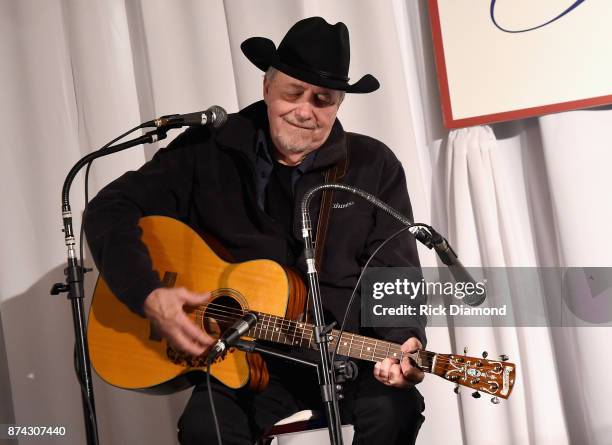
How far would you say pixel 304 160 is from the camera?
2.48 meters

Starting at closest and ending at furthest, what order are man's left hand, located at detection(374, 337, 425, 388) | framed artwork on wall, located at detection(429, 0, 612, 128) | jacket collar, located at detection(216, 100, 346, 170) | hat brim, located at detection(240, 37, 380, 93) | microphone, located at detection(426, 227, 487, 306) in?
microphone, located at detection(426, 227, 487, 306), man's left hand, located at detection(374, 337, 425, 388), hat brim, located at detection(240, 37, 380, 93), jacket collar, located at detection(216, 100, 346, 170), framed artwork on wall, located at detection(429, 0, 612, 128)

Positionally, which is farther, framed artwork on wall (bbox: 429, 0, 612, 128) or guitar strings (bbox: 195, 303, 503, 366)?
framed artwork on wall (bbox: 429, 0, 612, 128)

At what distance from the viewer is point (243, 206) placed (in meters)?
2.51

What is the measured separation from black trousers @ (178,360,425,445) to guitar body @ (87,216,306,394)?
0.28 ft

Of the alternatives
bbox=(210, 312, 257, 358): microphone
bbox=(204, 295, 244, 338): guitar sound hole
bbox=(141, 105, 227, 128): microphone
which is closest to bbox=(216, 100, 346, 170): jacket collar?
bbox=(141, 105, 227, 128): microphone

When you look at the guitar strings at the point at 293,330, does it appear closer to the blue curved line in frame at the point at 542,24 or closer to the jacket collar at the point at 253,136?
the jacket collar at the point at 253,136

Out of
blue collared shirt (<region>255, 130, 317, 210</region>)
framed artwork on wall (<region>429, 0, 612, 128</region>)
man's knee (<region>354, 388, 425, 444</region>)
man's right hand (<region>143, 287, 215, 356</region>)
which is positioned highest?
framed artwork on wall (<region>429, 0, 612, 128</region>)

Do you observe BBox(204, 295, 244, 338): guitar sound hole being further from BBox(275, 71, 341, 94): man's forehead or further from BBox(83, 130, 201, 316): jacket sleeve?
BBox(275, 71, 341, 94): man's forehead

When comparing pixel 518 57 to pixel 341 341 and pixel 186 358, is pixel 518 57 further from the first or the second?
pixel 186 358

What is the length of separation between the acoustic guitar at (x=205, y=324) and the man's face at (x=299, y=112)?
0.42m

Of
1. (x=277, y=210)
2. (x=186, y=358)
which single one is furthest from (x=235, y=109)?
(x=186, y=358)

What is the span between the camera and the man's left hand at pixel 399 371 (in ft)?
6.76

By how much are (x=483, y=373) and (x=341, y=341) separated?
0.41 m

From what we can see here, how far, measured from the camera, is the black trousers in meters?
2.15
